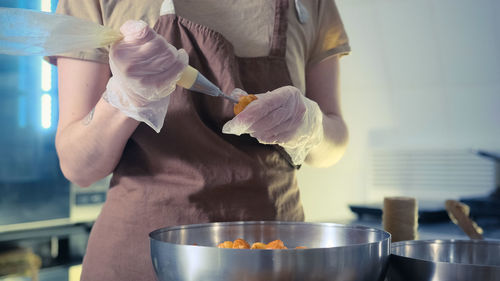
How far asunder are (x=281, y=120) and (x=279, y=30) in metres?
0.33

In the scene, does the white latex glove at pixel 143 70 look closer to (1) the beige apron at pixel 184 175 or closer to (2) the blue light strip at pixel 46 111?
(1) the beige apron at pixel 184 175

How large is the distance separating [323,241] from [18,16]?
595 millimetres

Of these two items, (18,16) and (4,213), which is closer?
(18,16)

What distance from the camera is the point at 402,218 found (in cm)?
121

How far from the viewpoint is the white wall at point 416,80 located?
10.3ft

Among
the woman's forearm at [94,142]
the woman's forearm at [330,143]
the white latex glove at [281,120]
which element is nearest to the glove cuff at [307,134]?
the white latex glove at [281,120]

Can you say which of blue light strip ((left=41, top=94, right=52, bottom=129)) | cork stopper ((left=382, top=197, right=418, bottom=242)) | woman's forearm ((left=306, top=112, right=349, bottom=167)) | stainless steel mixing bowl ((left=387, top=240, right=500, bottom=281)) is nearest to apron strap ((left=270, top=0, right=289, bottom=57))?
woman's forearm ((left=306, top=112, right=349, bottom=167))

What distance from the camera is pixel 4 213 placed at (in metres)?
2.67

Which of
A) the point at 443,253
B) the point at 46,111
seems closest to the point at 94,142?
the point at 443,253

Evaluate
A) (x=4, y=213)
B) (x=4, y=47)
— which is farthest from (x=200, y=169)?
(x=4, y=213)

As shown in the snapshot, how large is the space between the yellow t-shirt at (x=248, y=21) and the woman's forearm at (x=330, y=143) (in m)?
0.12

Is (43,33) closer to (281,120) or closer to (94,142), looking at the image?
(94,142)

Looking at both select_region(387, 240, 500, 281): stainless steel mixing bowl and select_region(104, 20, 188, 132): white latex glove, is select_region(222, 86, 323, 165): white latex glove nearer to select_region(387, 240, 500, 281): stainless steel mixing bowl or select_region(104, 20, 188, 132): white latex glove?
select_region(104, 20, 188, 132): white latex glove

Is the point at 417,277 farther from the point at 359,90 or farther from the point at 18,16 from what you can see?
the point at 359,90
